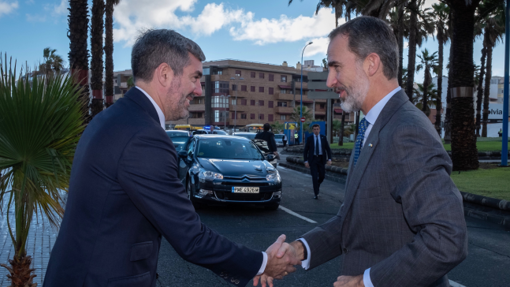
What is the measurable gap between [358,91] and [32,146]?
91.2 inches

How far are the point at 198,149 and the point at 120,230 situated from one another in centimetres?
906

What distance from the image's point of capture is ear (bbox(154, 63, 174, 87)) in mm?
2242

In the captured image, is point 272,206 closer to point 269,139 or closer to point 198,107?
point 269,139

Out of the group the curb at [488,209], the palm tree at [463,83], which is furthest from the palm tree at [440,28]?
the curb at [488,209]

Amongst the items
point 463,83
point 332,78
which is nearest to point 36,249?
point 332,78

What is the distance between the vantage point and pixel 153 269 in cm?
204

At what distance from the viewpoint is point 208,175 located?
30.9 ft

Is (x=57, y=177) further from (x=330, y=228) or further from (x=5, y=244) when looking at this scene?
(x=5, y=244)

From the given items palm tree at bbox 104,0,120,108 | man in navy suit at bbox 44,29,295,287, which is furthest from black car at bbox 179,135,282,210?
palm tree at bbox 104,0,120,108

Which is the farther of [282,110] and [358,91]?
[282,110]

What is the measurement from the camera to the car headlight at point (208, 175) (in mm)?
9359

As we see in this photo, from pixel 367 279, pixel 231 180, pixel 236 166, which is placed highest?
pixel 367 279

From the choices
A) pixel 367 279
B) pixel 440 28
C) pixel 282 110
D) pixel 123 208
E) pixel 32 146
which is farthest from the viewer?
pixel 282 110

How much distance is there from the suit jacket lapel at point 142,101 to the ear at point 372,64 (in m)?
1.00
